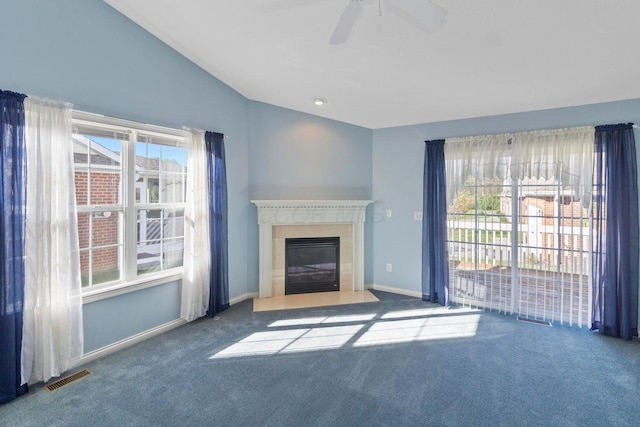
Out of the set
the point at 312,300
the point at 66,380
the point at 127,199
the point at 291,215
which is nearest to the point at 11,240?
the point at 127,199

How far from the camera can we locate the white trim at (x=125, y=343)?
2783 millimetres

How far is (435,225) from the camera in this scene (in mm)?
4383

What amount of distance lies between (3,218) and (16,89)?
37.0 inches

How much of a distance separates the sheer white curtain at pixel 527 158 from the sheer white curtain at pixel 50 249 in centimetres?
412

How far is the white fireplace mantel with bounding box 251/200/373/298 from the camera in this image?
4539 millimetres

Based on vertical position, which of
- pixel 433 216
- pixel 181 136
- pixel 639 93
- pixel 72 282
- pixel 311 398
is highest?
pixel 639 93

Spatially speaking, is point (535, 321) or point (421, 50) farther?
point (535, 321)

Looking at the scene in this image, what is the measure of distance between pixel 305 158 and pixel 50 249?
3.12 m

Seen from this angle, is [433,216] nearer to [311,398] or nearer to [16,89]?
[311,398]

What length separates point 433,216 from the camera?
14.4 feet

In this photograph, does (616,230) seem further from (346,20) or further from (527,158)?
(346,20)

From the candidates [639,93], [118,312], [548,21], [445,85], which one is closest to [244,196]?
[118,312]

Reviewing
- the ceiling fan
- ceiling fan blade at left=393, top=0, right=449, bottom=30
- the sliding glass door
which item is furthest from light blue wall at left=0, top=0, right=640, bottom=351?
ceiling fan blade at left=393, top=0, right=449, bottom=30

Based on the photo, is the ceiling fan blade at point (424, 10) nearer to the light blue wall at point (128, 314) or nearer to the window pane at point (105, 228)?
the window pane at point (105, 228)
